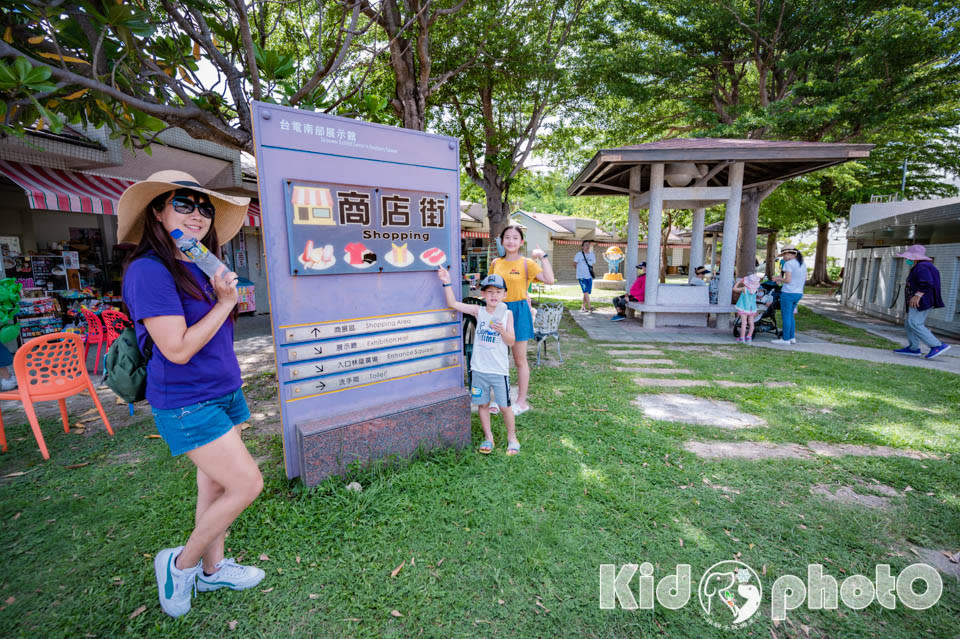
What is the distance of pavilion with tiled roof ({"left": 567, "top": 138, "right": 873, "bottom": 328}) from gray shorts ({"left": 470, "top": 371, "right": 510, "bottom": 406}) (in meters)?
6.42

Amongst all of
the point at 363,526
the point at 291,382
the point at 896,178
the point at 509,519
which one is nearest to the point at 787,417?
the point at 509,519

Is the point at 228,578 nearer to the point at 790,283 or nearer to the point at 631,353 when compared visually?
the point at 631,353

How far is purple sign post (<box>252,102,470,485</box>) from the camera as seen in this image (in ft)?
9.45

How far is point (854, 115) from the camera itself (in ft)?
35.5

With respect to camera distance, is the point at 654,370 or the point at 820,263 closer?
the point at 654,370

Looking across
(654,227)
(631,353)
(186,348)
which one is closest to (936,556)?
(186,348)

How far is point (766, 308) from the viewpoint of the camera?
337 inches

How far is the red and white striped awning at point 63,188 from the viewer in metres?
6.40

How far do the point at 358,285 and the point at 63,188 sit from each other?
7.20 m

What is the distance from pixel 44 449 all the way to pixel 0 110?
2707 mm

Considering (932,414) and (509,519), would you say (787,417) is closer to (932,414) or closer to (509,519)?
(932,414)

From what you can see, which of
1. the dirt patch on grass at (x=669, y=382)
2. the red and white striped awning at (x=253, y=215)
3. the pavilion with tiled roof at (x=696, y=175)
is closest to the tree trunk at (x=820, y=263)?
the pavilion with tiled roof at (x=696, y=175)

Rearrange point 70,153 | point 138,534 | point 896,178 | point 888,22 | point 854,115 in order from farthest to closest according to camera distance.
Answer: point 896,178
point 854,115
point 888,22
point 70,153
point 138,534

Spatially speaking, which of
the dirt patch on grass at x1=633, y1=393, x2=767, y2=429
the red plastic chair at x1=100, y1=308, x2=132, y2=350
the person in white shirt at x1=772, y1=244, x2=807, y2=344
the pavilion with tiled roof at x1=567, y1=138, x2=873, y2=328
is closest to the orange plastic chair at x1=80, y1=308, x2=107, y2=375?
the red plastic chair at x1=100, y1=308, x2=132, y2=350
